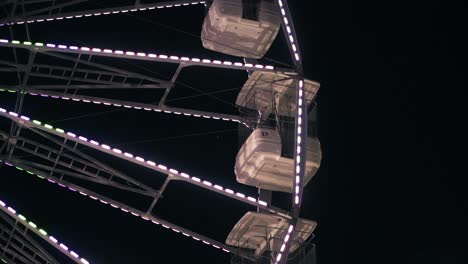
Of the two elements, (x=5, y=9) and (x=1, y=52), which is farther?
(x=1, y=52)

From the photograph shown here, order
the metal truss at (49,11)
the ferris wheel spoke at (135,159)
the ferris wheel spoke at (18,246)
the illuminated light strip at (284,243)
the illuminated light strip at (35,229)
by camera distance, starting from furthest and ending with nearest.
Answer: the ferris wheel spoke at (18,246) → the metal truss at (49,11) → the illuminated light strip at (35,229) → the ferris wheel spoke at (135,159) → the illuminated light strip at (284,243)

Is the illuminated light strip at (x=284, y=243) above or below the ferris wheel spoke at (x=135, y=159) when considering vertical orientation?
below

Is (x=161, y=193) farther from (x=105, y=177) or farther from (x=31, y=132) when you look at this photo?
(x=31, y=132)

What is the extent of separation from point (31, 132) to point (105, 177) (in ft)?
6.50

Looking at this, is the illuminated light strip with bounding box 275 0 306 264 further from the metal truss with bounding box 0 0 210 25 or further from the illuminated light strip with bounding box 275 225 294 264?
the metal truss with bounding box 0 0 210 25

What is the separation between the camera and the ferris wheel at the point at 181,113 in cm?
1927

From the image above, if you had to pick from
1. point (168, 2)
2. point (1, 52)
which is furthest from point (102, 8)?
point (1, 52)

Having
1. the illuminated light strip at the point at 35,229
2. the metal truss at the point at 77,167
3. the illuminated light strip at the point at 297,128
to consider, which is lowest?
the illuminated light strip at the point at 35,229

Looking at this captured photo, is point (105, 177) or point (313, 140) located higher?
point (313, 140)

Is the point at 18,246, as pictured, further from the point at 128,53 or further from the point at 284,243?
the point at 284,243

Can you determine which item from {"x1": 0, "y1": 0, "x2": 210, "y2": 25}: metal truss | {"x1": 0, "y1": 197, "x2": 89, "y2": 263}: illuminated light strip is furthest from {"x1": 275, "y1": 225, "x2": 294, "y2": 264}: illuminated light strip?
{"x1": 0, "y1": 0, "x2": 210, "y2": 25}: metal truss

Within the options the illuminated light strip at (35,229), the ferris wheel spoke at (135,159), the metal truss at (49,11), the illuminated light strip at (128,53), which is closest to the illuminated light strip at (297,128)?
the ferris wheel spoke at (135,159)

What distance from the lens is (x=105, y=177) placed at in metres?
20.7

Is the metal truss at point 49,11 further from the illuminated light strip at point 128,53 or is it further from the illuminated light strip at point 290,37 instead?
the illuminated light strip at point 290,37
